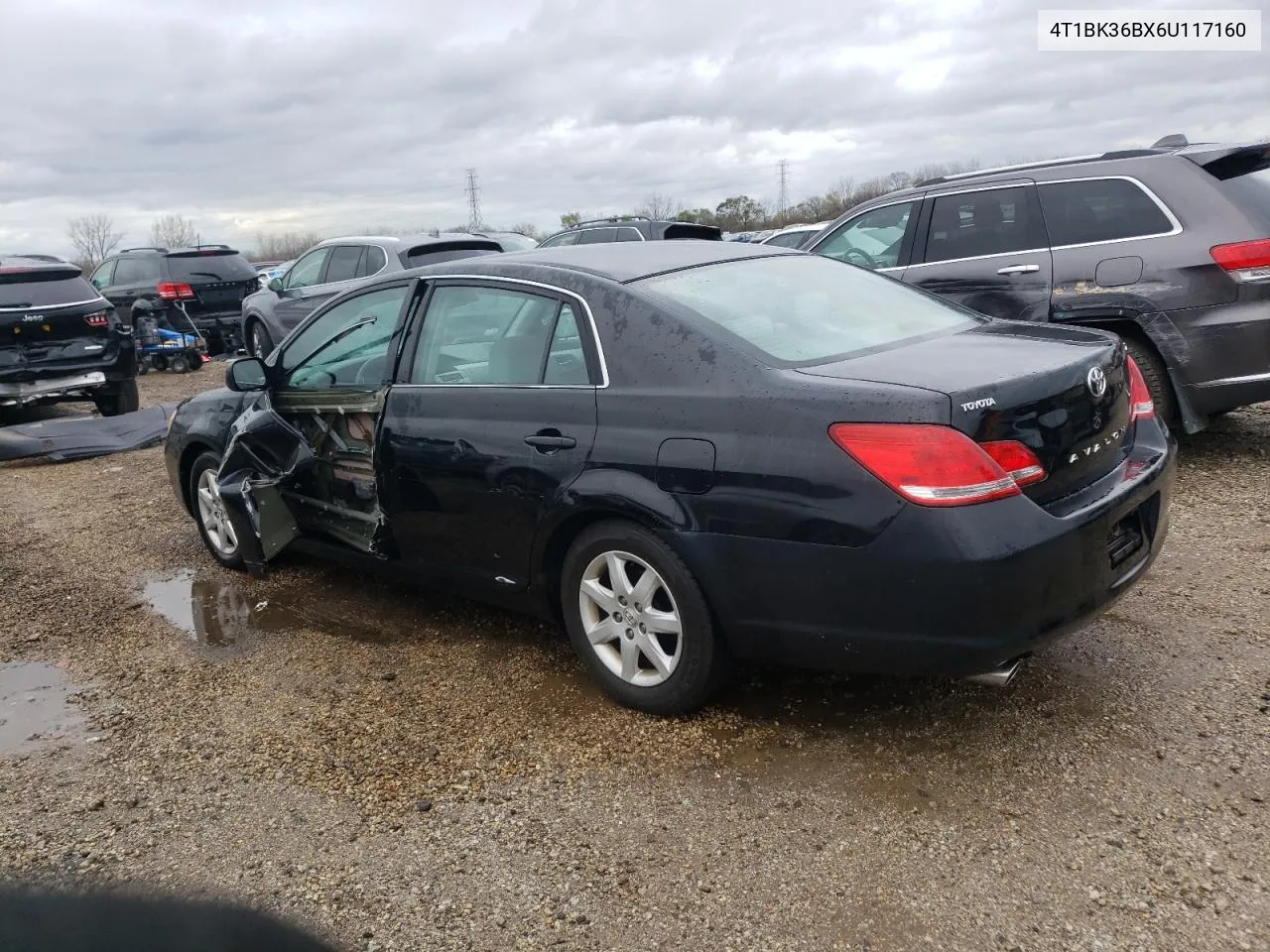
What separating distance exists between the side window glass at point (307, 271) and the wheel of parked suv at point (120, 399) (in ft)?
7.54

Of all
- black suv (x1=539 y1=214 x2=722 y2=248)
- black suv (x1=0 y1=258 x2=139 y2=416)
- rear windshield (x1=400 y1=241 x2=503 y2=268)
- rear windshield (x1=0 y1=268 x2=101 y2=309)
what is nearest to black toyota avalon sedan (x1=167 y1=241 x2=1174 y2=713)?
rear windshield (x1=400 y1=241 x2=503 y2=268)

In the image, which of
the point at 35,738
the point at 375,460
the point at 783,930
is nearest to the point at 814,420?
the point at 783,930

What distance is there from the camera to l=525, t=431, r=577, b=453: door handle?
358 centimetres

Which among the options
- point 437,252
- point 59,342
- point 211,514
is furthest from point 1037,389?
point 59,342

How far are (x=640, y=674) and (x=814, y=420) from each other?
113 centimetres

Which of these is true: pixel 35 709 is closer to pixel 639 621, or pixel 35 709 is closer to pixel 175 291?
pixel 639 621

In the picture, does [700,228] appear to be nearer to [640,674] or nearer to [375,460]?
[375,460]

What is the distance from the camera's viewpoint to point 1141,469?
132 inches

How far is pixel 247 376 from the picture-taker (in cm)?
507

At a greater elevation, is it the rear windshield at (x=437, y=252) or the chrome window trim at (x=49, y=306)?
the rear windshield at (x=437, y=252)

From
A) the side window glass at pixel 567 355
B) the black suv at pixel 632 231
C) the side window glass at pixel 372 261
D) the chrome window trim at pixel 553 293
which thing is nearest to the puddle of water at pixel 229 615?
the chrome window trim at pixel 553 293

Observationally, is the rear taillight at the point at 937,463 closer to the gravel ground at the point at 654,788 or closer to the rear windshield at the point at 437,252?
the gravel ground at the point at 654,788

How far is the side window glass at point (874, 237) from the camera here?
23.4 ft

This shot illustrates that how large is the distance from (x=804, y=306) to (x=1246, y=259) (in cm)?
322
